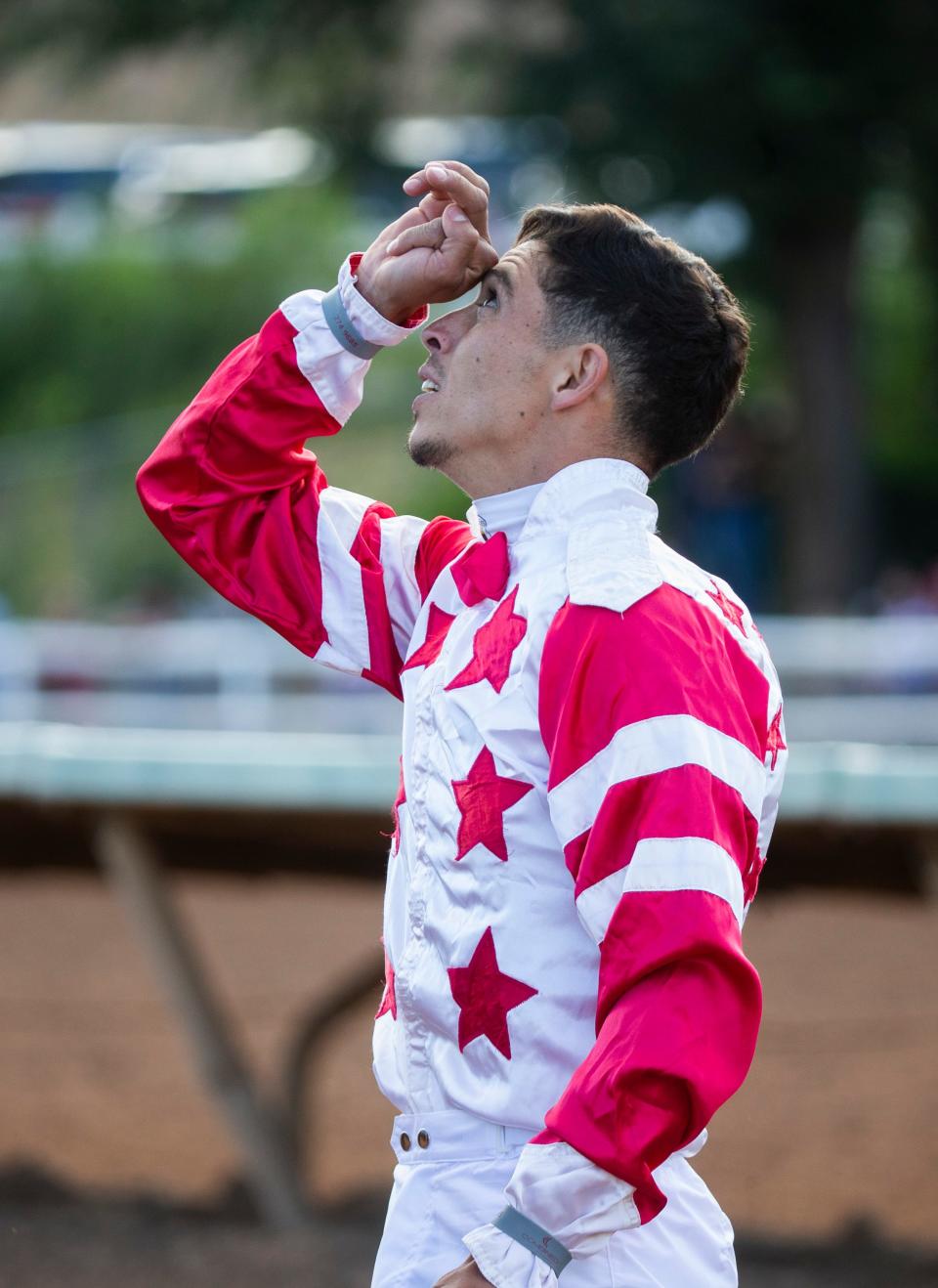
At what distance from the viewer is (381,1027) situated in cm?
195

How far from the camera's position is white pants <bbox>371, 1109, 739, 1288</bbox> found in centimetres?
176

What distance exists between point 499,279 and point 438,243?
0.09m

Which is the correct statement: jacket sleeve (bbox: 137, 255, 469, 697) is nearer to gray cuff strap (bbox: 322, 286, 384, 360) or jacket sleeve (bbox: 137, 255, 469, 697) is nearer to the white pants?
gray cuff strap (bbox: 322, 286, 384, 360)

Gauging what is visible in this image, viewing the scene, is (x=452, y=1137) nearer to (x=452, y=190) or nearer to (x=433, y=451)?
(x=433, y=451)

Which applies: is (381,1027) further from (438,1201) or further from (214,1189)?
(214,1189)

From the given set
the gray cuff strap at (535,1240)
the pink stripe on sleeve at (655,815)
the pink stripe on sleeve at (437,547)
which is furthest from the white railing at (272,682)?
the gray cuff strap at (535,1240)

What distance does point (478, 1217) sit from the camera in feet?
5.87

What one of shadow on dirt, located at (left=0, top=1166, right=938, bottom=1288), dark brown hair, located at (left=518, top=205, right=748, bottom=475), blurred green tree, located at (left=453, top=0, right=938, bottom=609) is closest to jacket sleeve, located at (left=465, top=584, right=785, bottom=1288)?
dark brown hair, located at (left=518, top=205, right=748, bottom=475)

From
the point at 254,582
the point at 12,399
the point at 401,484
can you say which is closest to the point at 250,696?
the point at 254,582

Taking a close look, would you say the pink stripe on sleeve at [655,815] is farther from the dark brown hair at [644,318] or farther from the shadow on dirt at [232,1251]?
the shadow on dirt at [232,1251]

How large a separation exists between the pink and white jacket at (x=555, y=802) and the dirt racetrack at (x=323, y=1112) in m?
2.61

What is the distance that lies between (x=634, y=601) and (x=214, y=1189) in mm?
4100

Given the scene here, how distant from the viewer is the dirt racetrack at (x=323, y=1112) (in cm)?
462

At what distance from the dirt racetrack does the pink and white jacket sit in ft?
8.56
